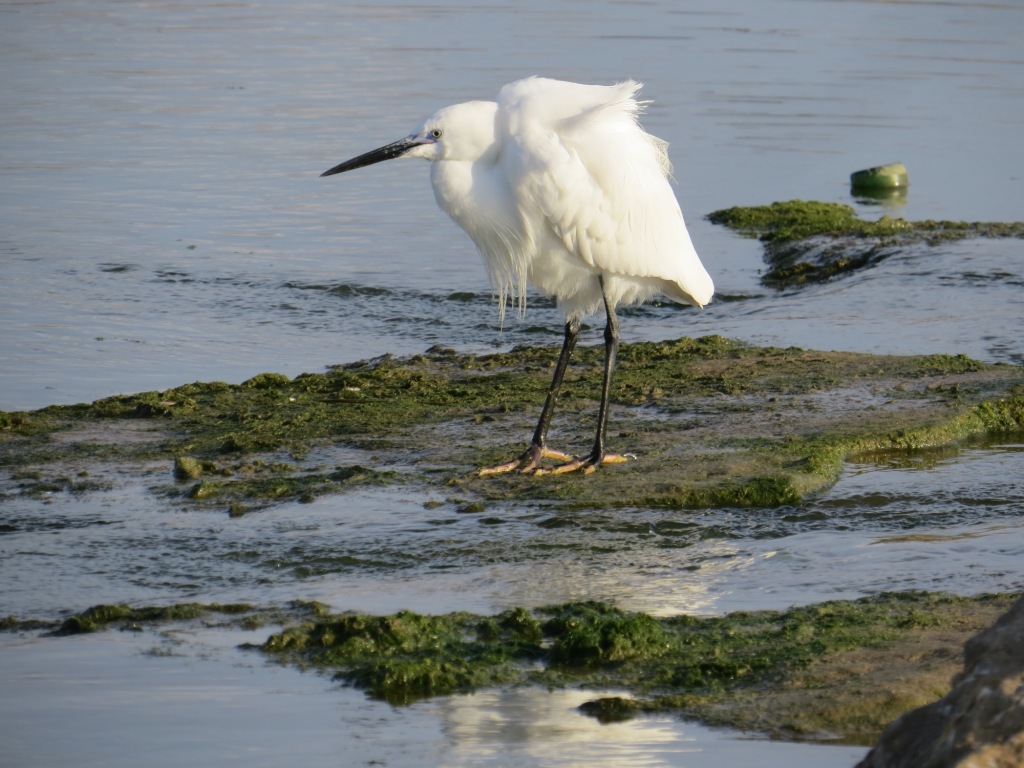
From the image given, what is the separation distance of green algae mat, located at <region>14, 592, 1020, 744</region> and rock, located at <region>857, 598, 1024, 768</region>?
806 millimetres

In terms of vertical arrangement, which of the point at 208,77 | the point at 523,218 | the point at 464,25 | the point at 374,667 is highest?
the point at 464,25


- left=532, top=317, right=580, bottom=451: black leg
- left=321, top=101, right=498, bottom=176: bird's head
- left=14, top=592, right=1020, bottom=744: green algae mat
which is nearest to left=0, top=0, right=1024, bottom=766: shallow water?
left=14, top=592, right=1020, bottom=744: green algae mat

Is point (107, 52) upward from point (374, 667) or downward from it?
upward

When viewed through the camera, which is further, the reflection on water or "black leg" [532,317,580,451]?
"black leg" [532,317,580,451]

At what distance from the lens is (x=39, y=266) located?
1181cm

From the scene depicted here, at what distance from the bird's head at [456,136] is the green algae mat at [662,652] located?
2389mm

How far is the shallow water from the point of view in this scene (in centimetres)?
445

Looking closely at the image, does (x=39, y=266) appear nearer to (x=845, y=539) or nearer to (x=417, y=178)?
(x=417, y=178)

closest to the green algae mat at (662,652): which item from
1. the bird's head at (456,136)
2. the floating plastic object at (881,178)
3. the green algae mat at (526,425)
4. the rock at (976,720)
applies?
the rock at (976,720)

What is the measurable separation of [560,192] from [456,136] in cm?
52

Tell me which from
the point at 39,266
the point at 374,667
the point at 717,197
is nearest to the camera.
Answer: the point at 374,667

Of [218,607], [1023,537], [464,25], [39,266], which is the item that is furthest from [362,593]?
[464,25]

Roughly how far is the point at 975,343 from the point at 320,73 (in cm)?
1419

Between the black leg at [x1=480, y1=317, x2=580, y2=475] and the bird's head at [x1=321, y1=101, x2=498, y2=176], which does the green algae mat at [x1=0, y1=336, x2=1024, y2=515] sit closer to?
the black leg at [x1=480, y1=317, x2=580, y2=475]
